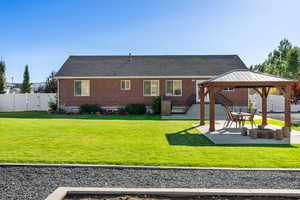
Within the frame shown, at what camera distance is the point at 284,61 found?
144ft

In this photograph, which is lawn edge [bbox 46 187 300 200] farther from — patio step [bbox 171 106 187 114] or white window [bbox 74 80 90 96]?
white window [bbox 74 80 90 96]

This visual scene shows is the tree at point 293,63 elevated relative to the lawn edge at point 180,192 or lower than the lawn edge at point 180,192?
elevated

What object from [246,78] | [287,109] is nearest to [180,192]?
[246,78]

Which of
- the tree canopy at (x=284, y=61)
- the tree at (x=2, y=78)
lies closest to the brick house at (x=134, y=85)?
the tree at (x=2, y=78)

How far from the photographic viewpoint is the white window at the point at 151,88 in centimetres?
2084

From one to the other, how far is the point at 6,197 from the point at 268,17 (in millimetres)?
15426

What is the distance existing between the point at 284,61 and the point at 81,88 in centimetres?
3824

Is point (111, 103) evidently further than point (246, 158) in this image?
Yes

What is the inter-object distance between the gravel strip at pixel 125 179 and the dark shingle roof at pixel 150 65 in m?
16.3

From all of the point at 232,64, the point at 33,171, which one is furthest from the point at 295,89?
the point at 33,171

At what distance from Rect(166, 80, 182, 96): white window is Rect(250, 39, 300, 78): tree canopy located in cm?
2675

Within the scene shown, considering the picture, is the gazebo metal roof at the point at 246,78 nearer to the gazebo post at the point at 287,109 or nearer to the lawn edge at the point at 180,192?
the gazebo post at the point at 287,109

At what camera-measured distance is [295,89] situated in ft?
64.6

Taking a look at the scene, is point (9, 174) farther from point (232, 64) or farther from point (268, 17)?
point (232, 64)
